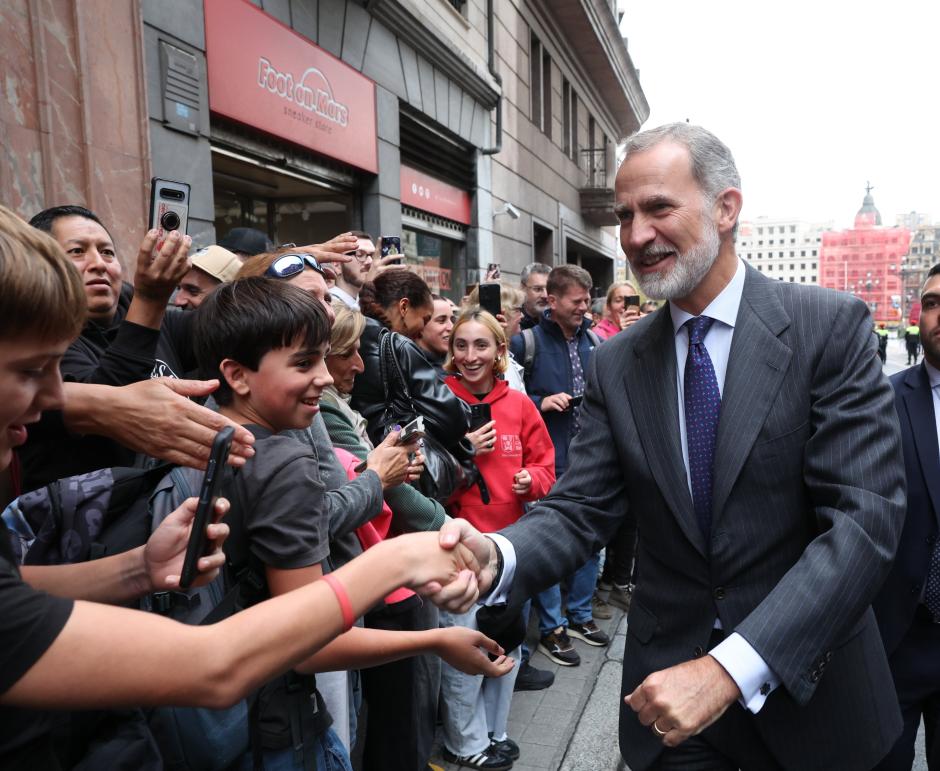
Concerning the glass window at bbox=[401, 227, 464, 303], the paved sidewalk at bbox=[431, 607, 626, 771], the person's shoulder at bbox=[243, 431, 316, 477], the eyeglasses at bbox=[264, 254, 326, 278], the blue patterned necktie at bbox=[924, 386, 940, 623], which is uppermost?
the glass window at bbox=[401, 227, 464, 303]

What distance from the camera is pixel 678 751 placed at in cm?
195

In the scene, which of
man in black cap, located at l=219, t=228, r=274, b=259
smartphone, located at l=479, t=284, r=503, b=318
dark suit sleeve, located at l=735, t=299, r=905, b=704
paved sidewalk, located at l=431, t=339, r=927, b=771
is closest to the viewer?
dark suit sleeve, located at l=735, t=299, r=905, b=704

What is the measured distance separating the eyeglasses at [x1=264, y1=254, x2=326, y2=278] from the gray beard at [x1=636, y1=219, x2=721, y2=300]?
1.30m

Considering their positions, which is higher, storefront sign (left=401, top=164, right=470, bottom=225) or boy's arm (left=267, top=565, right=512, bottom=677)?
storefront sign (left=401, top=164, right=470, bottom=225)

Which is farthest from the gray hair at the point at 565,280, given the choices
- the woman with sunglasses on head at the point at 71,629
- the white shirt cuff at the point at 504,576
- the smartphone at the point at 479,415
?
the woman with sunglasses on head at the point at 71,629

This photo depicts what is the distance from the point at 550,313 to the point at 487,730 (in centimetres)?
281

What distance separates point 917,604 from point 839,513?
109 centimetres

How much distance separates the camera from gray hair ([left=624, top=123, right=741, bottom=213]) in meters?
1.98

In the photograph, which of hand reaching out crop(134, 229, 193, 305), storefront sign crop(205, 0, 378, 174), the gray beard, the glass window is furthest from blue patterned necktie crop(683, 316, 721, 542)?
the glass window

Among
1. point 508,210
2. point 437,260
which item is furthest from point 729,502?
point 508,210

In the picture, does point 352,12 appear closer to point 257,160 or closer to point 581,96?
point 257,160

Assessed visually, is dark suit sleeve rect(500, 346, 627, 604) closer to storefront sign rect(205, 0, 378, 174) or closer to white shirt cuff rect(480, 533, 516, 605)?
white shirt cuff rect(480, 533, 516, 605)

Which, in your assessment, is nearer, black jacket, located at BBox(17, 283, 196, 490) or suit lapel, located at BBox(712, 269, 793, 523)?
black jacket, located at BBox(17, 283, 196, 490)

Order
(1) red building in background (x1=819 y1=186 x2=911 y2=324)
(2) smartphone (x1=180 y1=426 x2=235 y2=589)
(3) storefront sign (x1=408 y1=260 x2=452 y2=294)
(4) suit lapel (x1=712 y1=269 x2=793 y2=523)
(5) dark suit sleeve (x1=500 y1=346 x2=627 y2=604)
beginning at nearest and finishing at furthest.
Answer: (2) smartphone (x1=180 y1=426 x2=235 y2=589) < (4) suit lapel (x1=712 y1=269 x2=793 y2=523) < (5) dark suit sleeve (x1=500 y1=346 x2=627 y2=604) < (3) storefront sign (x1=408 y1=260 x2=452 y2=294) < (1) red building in background (x1=819 y1=186 x2=911 y2=324)
